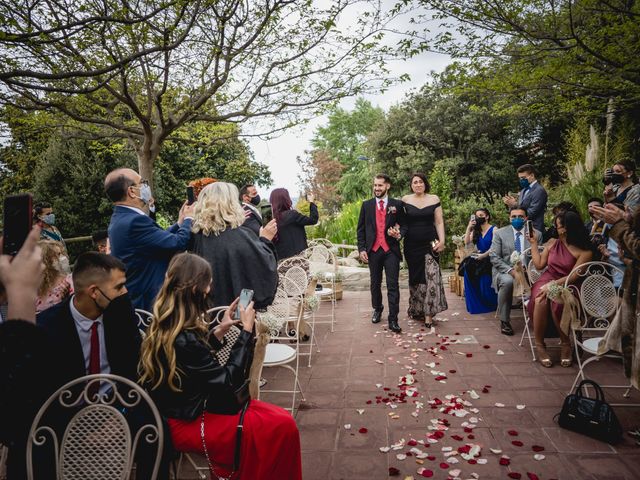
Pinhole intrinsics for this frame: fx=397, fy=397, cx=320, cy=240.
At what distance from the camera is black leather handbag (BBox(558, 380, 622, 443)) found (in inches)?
107

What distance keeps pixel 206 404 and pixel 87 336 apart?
734mm

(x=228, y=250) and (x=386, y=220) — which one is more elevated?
(x=386, y=220)

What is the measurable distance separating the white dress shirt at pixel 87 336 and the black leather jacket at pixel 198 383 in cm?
40

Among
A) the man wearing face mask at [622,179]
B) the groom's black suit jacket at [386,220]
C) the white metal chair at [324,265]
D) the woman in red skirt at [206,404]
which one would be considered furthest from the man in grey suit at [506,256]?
the woman in red skirt at [206,404]

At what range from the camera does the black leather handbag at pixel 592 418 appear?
2725mm

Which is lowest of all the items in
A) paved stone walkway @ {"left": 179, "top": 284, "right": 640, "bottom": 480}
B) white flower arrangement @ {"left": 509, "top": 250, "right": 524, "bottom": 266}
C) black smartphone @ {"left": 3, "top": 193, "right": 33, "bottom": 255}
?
paved stone walkway @ {"left": 179, "top": 284, "right": 640, "bottom": 480}

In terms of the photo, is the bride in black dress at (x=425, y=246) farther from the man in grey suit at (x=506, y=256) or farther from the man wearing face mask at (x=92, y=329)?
the man wearing face mask at (x=92, y=329)

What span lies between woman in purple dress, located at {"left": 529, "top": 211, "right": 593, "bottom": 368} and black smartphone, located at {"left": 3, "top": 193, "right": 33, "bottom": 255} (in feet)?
13.8

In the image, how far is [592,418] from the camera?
2771 mm

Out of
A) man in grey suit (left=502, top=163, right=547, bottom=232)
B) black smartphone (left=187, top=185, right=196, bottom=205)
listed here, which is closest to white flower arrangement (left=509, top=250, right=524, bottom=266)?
man in grey suit (left=502, top=163, right=547, bottom=232)

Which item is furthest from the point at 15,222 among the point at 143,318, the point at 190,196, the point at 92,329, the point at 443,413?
the point at 443,413

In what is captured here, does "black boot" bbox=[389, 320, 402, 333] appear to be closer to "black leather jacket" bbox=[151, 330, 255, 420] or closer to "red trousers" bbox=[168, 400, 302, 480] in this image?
"red trousers" bbox=[168, 400, 302, 480]

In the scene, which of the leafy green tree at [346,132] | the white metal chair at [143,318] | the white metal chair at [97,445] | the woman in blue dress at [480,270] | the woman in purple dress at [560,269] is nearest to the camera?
the white metal chair at [97,445]

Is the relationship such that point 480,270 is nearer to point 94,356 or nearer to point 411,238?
point 411,238
